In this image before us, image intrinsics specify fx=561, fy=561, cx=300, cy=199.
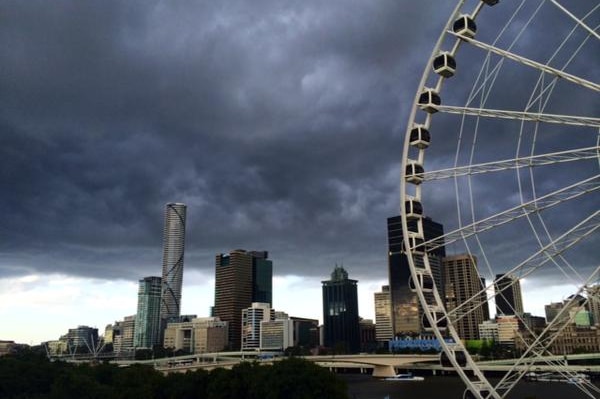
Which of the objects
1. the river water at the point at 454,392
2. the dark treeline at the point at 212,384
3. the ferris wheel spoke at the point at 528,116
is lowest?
the river water at the point at 454,392

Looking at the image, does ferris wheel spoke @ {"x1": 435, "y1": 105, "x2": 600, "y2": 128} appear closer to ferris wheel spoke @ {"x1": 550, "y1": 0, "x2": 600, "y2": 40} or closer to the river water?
ferris wheel spoke @ {"x1": 550, "y1": 0, "x2": 600, "y2": 40}

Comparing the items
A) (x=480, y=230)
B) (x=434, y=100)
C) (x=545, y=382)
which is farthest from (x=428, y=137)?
(x=545, y=382)

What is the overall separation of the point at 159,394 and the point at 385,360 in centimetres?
10724

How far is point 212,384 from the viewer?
74062 mm

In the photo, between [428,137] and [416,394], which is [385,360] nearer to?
[416,394]

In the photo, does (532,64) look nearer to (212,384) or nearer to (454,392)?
(212,384)

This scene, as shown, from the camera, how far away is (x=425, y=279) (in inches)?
1518

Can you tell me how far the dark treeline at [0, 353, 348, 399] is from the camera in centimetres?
6544

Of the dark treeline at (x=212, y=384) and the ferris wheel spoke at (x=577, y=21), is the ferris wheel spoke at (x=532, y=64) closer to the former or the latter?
the ferris wheel spoke at (x=577, y=21)

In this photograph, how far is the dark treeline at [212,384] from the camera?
6544 centimetres

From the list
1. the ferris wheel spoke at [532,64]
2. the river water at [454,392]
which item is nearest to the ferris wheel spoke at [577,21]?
the ferris wheel spoke at [532,64]

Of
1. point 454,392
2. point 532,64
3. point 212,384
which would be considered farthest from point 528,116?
point 454,392

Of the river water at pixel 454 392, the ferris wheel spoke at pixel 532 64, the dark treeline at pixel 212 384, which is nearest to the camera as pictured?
the ferris wheel spoke at pixel 532 64

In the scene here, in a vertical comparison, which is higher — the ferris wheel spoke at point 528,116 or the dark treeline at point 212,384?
the ferris wheel spoke at point 528,116
